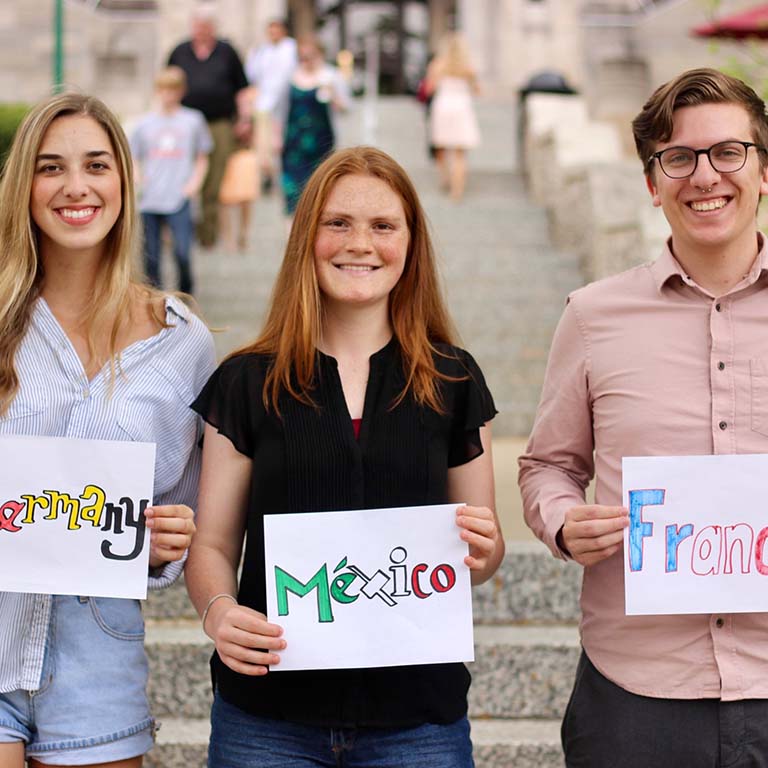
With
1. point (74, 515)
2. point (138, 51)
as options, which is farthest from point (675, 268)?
point (138, 51)

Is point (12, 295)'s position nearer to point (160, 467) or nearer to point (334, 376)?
point (160, 467)

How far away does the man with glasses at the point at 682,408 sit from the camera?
8.71 feet

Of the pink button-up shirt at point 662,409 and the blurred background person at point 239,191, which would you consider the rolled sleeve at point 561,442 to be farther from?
the blurred background person at point 239,191

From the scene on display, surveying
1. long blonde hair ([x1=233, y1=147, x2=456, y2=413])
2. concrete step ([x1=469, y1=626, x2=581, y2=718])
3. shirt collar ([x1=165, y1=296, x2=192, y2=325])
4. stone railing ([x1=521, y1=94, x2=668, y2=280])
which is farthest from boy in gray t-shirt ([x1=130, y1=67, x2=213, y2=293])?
long blonde hair ([x1=233, y1=147, x2=456, y2=413])

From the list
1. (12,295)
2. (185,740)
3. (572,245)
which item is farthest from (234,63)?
(12,295)

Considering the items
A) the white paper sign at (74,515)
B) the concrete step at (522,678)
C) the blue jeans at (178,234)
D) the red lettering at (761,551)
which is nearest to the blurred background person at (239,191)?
the blue jeans at (178,234)

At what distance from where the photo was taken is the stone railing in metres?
8.25

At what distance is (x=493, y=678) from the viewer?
4.54m

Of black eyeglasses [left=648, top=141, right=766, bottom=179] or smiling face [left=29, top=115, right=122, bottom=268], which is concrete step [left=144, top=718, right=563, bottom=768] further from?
black eyeglasses [left=648, top=141, right=766, bottom=179]

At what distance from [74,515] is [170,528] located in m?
0.23

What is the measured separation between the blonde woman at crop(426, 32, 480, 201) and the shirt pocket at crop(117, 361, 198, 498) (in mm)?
10356

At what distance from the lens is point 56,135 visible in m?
2.96

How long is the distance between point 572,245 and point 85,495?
26.7ft

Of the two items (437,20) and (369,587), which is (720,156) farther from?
(437,20)
